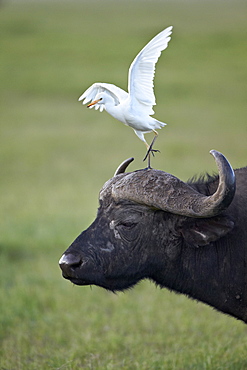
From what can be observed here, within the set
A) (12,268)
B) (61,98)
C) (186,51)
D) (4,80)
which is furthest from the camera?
(186,51)

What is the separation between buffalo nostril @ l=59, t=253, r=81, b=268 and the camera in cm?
418

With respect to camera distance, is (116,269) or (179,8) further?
(179,8)

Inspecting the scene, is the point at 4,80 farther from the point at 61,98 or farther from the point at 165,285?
the point at 165,285

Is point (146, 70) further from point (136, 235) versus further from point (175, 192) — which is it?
point (136, 235)

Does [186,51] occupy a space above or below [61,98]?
above

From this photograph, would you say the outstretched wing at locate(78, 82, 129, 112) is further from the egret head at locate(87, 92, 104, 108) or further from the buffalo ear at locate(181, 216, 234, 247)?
the buffalo ear at locate(181, 216, 234, 247)

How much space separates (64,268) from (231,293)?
1.22m

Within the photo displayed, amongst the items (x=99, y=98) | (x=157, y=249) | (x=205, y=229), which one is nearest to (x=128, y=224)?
(x=157, y=249)

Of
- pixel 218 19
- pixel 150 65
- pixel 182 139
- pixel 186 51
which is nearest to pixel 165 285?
pixel 150 65

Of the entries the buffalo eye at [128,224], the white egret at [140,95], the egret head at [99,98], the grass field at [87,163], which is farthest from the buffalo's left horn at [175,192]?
the grass field at [87,163]

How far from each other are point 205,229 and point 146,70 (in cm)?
116

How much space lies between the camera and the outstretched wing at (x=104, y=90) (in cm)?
407

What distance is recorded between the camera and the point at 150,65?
3969 millimetres

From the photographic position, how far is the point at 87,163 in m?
19.1
